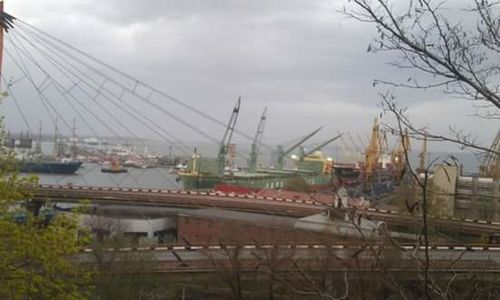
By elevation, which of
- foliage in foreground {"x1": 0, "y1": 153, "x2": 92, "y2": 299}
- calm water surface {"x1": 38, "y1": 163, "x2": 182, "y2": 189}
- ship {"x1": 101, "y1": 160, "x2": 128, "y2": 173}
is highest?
foliage in foreground {"x1": 0, "y1": 153, "x2": 92, "y2": 299}

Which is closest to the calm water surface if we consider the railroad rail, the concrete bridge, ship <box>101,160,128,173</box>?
ship <box>101,160,128,173</box>

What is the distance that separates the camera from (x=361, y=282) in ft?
27.3

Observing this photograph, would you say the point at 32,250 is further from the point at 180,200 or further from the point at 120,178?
the point at 120,178

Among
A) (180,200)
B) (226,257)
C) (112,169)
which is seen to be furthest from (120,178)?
(226,257)

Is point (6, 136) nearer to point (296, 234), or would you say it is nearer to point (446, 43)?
point (446, 43)

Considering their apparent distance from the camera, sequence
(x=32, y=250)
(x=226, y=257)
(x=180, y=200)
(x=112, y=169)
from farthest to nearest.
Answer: (x=112, y=169)
(x=180, y=200)
(x=226, y=257)
(x=32, y=250)

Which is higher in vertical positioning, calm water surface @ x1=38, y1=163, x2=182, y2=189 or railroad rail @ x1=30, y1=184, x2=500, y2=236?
railroad rail @ x1=30, y1=184, x2=500, y2=236

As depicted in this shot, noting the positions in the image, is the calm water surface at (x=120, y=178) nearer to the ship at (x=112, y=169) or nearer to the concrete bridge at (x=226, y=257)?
the ship at (x=112, y=169)

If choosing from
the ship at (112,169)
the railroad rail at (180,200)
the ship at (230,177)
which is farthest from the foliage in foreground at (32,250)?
the ship at (112,169)

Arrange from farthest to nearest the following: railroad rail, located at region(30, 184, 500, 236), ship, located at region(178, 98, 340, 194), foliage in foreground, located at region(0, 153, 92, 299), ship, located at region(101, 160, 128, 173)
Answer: ship, located at region(101, 160, 128, 173) → ship, located at region(178, 98, 340, 194) → railroad rail, located at region(30, 184, 500, 236) → foliage in foreground, located at region(0, 153, 92, 299)

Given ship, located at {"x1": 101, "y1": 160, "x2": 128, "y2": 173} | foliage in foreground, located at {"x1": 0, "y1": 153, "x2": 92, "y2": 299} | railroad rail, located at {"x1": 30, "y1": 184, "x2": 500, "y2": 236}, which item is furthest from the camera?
ship, located at {"x1": 101, "y1": 160, "x2": 128, "y2": 173}

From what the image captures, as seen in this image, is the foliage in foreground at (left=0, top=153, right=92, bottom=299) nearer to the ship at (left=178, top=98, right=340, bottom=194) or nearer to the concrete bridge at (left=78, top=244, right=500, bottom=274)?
the concrete bridge at (left=78, top=244, right=500, bottom=274)

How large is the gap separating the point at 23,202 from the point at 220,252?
7419 mm

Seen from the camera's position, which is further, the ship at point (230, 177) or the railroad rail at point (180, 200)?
the ship at point (230, 177)
